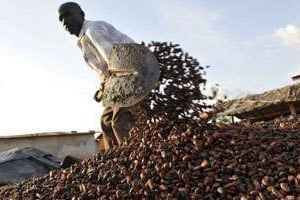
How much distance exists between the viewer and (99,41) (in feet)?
13.8

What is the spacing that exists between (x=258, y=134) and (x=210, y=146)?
0.56m

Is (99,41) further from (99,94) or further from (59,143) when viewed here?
(59,143)

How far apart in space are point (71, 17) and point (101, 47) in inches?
19.6

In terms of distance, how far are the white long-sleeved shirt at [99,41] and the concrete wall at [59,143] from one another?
10832mm

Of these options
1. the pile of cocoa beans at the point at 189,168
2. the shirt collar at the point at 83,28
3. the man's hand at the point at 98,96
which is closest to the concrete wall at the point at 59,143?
the man's hand at the point at 98,96

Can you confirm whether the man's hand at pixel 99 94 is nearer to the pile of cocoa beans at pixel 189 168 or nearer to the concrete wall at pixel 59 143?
the pile of cocoa beans at pixel 189 168

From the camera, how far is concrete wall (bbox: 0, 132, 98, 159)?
15055 mm

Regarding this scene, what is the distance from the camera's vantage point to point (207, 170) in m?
2.92

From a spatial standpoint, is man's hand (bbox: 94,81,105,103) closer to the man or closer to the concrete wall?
the man

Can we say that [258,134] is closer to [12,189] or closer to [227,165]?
[227,165]

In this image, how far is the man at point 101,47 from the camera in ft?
13.6

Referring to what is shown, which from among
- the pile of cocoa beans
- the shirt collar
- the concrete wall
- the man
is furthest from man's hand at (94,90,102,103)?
the concrete wall

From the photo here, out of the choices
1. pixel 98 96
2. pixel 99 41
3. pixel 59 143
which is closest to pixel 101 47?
pixel 99 41

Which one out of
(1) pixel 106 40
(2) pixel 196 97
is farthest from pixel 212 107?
(1) pixel 106 40
